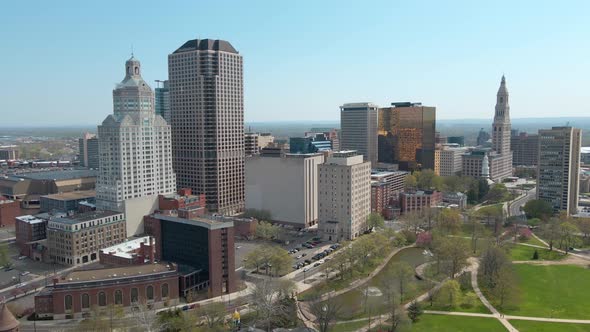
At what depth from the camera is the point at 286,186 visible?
12244cm

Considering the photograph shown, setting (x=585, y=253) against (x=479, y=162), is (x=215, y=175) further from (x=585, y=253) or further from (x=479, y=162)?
(x=479, y=162)

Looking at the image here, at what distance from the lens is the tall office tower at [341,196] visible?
4331 inches

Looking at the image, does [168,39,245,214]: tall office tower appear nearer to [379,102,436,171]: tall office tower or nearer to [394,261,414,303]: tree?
[394,261,414,303]: tree

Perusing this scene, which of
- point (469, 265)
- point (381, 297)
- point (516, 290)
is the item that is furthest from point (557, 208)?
point (381, 297)

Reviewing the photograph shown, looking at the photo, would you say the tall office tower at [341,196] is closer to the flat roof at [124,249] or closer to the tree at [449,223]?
the tree at [449,223]

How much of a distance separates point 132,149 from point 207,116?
80.1 feet

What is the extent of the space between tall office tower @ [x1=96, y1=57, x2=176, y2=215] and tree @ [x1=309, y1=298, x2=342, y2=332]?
56.6 m

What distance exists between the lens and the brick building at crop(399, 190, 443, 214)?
133 meters

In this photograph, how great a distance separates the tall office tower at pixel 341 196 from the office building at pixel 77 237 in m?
43.7

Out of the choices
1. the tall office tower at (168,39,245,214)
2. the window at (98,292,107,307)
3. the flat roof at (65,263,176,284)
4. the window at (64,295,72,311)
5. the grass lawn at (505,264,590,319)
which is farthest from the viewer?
the tall office tower at (168,39,245,214)

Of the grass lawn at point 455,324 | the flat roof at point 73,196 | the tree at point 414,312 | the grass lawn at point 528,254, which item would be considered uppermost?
the flat roof at point 73,196

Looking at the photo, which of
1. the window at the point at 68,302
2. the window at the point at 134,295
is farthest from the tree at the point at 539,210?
the window at the point at 68,302

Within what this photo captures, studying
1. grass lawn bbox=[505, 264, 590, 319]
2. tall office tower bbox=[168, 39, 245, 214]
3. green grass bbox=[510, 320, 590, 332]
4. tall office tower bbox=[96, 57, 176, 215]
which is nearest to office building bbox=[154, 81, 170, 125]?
tall office tower bbox=[168, 39, 245, 214]

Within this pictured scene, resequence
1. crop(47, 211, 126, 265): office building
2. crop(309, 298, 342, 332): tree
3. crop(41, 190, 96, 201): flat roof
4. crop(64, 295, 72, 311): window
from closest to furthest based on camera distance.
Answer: crop(309, 298, 342, 332): tree < crop(64, 295, 72, 311): window < crop(47, 211, 126, 265): office building < crop(41, 190, 96, 201): flat roof
